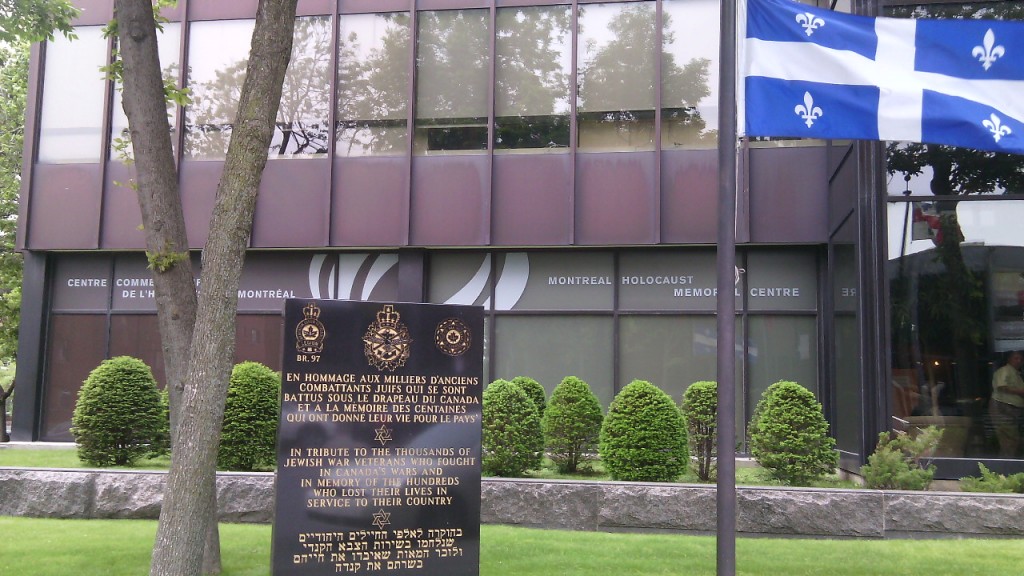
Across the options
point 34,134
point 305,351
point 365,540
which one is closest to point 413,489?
point 365,540

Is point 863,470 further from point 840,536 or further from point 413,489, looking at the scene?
point 413,489

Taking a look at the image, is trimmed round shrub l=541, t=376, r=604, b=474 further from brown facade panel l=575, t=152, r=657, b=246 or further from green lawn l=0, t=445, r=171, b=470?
green lawn l=0, t=445, r=171, b=470

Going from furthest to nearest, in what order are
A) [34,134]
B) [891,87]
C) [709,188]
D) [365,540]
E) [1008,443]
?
1. [34,134]
2. [709,188]
3. [1008,443]
4. [365,540]
5. [891,87]

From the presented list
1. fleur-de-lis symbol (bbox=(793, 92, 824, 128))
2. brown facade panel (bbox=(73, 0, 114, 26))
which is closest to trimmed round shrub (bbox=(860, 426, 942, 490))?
fleur-de-lis symbol (bbox=(793, 92, 824, 128))

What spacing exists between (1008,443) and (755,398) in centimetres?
451

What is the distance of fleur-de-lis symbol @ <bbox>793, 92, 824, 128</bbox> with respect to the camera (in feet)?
19.8

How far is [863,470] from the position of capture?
1055 cm

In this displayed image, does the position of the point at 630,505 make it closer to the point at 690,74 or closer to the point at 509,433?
the point at 509,433

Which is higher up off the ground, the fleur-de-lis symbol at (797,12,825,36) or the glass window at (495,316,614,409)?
the fleur-de-lis symbol at (797,12,825,36)

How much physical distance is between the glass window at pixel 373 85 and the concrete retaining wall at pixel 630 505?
8207 millimetres

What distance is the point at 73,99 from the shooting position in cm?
1762

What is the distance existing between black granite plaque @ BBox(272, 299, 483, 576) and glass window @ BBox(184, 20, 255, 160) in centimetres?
1129

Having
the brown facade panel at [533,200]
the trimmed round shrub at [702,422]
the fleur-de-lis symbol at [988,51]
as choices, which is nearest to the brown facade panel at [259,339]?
the brown facade panel at [533,200]

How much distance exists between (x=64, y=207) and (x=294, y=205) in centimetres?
457
